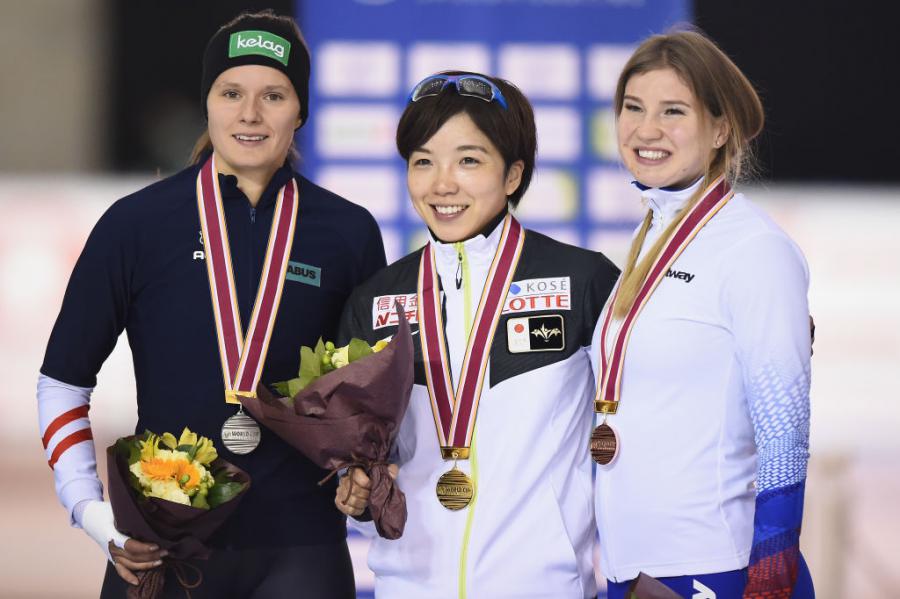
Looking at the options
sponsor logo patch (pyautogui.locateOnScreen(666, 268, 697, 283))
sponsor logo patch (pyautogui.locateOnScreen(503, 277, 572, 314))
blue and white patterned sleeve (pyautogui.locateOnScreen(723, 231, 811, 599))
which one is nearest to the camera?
blue and white patterned sleeve (pyautogui.locateOnScreen(723, 231, 811, 599))

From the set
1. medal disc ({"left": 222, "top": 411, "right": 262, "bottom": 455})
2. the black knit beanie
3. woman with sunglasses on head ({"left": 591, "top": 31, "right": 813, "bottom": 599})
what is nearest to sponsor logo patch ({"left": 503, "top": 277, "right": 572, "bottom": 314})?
woman with sunglasses on head ({"left": 591, "top": 31, "right": 813, "bottom": 599})

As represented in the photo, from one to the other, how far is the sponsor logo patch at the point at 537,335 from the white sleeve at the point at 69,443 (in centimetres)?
95

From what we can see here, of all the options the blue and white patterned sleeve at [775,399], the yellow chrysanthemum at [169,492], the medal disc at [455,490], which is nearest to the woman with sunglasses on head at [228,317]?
the yellow chrysanthemum at [169,492]

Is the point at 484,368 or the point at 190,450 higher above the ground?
the point at 484,368

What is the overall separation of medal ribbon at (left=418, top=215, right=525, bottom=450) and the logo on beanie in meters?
0.62

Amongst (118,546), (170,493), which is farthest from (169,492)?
(118,546)

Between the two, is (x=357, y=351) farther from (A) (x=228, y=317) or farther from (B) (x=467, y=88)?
(B) (x=467, y=88)

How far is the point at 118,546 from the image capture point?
2.32 m

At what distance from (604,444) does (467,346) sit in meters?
0.35

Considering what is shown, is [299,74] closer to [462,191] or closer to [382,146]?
[462,191]

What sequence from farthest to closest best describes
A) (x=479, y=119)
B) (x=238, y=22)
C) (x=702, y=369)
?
1. (x=238, y=22)
2. (x=479, y=119)
3. (x=702, y=369)

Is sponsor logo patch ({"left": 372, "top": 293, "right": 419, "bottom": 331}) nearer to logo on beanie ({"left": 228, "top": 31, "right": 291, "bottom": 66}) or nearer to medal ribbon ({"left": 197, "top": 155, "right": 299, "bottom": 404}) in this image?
medal ribbon ({"left": 197, "top": 155, "right": 299, "bottom": 404})

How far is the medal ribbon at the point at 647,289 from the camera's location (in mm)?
2193

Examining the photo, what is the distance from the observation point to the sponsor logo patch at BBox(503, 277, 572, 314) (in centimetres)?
238
